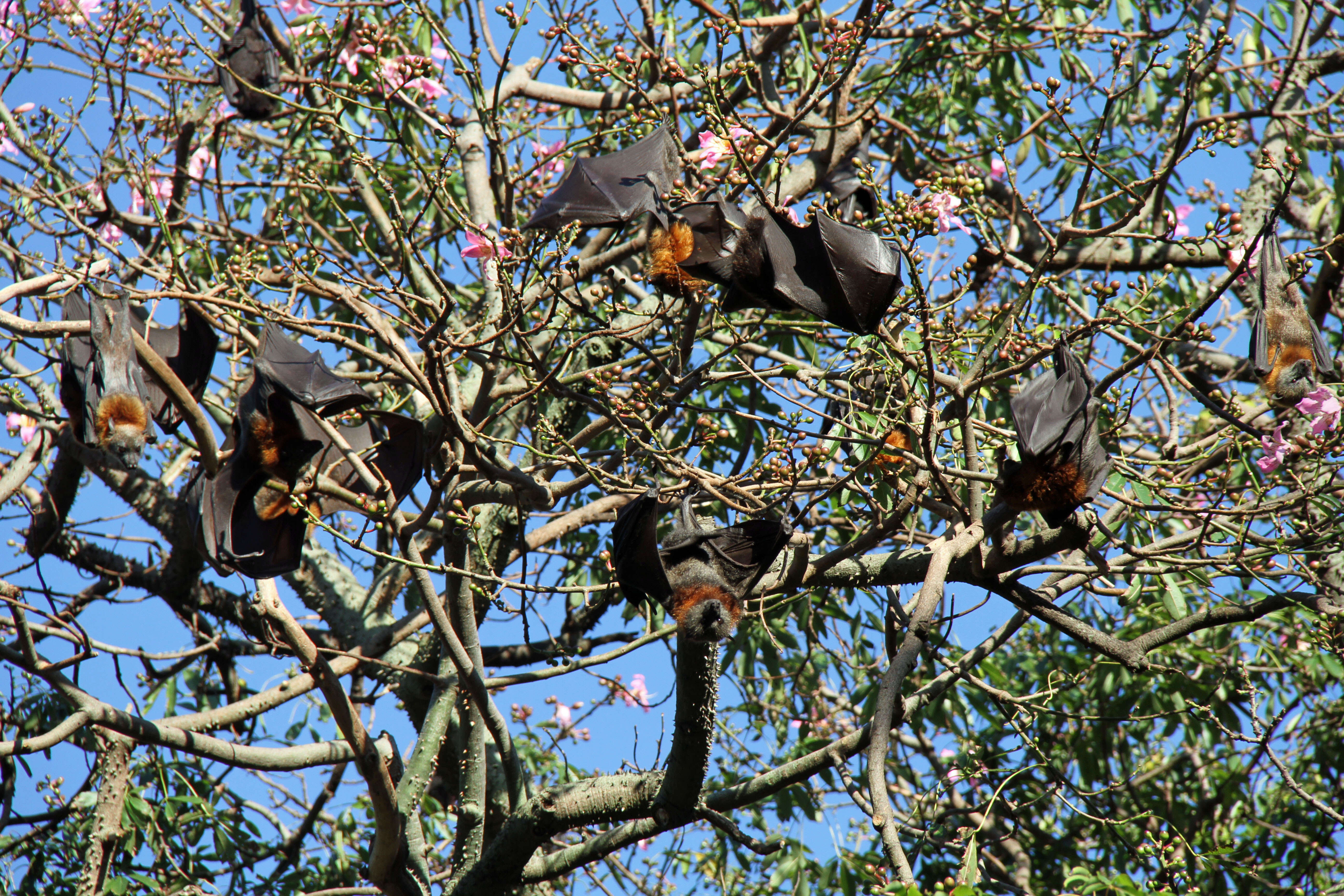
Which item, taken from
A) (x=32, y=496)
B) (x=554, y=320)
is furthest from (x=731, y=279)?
(x=32, y=496)

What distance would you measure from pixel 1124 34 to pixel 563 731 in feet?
14.7

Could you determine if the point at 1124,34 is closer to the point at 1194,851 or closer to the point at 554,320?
the point at 554,320

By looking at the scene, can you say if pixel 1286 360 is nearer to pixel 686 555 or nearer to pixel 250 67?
pixel 686 555

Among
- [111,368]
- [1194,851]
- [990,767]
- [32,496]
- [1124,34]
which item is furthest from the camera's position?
[32,496]

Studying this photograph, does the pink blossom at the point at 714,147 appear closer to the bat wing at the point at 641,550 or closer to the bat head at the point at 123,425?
the bat wing at the point at 641,550

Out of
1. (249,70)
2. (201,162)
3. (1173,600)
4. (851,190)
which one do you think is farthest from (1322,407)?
(201,162)

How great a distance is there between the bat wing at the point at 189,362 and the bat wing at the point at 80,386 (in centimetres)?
23

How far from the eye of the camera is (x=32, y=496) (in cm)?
597

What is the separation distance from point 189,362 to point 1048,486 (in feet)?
11.4

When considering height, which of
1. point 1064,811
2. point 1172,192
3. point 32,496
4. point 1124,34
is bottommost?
point 1064,811

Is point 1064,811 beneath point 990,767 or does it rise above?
above

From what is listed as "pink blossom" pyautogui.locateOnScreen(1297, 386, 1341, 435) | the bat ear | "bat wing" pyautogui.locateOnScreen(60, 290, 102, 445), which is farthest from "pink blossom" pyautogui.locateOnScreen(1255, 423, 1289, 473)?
"bat wing" pyautogui.locateOnScreen(60, 290, 102, 445)

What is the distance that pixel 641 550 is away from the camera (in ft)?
12.6

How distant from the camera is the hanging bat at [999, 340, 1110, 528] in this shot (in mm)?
3156
